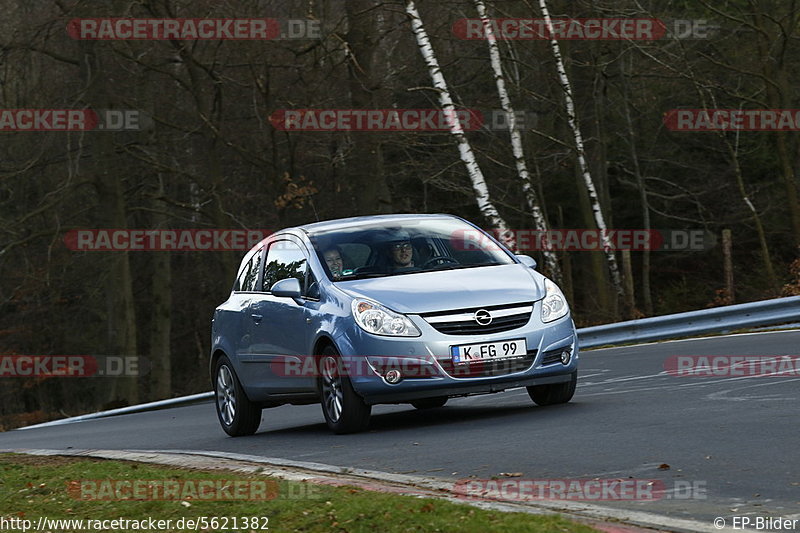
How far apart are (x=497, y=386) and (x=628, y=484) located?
358cm

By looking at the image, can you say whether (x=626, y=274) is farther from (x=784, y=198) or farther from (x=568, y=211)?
(x=568, y=211)

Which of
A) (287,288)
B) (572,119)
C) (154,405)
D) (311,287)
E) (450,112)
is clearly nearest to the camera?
(287,288)

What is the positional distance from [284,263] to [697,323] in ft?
27.0

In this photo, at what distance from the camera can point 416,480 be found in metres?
8.59

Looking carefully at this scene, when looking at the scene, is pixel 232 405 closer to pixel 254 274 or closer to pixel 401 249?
pixel 254 274

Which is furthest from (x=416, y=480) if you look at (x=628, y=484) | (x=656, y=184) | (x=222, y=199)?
(x=656, y=184)

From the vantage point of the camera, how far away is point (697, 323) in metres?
19.5

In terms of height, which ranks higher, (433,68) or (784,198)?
(433,68)

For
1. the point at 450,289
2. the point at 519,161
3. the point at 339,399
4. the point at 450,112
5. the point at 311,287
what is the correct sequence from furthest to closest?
the point at 519,161, the point at 450,112, the point at 311,287, the point at 339,399, the point at 450,289

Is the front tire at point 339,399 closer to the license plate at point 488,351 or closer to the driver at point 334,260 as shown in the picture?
the driver at point 334,260

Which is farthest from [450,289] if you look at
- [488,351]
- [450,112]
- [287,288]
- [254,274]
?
[450,112]

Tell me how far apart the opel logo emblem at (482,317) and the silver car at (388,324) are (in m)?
0.01

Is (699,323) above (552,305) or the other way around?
the other way around

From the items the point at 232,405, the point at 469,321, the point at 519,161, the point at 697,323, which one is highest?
the point at 519,161
